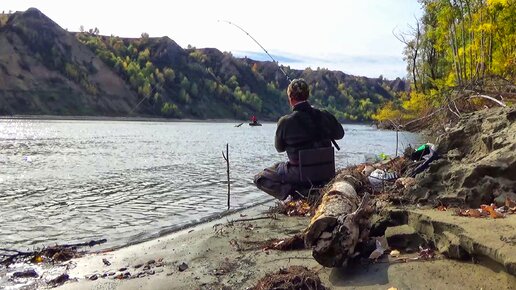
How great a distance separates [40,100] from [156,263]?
352ft

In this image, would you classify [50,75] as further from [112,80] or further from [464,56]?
[464,56]

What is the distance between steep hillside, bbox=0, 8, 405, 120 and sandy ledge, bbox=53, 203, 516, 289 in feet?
244

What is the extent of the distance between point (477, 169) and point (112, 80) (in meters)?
129

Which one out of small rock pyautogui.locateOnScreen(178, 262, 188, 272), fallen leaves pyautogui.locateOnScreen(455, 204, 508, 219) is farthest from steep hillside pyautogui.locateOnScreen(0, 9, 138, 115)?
fallen leaves pyautogui.locateOnScreen(455, 204, 508, 219)

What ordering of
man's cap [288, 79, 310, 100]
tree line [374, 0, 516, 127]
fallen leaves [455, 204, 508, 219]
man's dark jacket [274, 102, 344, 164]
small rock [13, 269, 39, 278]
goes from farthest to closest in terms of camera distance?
tree line [374, 0, 516, 127], man's cap [288, 79, 310, 100], man's dark jacket [274, 102, 344, 164], small rock [13, 269, 39, 278], fallen leaves [455, 204, 508, 219]

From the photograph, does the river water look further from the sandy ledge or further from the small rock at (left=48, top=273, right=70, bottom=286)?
the small rock at (left=48, top=273, right=70, bottom=286)

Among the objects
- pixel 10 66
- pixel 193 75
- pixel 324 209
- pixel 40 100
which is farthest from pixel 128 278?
pixel 193 75

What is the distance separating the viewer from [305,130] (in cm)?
768

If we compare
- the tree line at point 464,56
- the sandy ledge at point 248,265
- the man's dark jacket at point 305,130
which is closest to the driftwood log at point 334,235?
the sandy ledge at point 248,265

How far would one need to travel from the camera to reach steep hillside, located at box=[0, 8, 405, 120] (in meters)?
106

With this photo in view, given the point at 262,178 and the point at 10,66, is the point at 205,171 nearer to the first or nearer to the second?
the point at 262,178

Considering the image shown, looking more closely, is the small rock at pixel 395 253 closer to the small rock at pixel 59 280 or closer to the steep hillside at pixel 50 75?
the small rock at pixel 59 280

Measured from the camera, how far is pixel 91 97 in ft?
377

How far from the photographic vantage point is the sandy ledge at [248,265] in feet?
12.6
